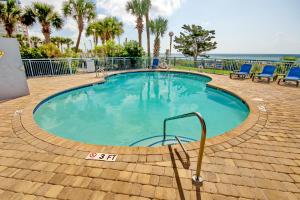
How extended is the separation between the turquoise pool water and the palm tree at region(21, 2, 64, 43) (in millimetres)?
12260

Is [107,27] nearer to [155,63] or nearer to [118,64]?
[118,64]

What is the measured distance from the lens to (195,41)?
30281mm

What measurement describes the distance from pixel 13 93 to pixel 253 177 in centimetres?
712

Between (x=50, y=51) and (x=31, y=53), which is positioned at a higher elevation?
(x=50, y=51)

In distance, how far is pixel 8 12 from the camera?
548 inches

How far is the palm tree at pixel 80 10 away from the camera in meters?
18.0

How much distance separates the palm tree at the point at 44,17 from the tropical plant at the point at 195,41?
2144cm

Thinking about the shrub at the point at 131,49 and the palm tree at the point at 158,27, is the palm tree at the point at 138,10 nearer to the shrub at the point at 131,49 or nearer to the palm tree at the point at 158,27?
the palm tree at the point at 158,27

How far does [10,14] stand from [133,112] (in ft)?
53.7

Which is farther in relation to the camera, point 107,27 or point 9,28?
point 107,27

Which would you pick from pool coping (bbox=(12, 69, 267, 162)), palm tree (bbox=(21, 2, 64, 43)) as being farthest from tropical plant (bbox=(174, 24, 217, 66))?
pool coping (bbox=(12, 69, 267, 162))

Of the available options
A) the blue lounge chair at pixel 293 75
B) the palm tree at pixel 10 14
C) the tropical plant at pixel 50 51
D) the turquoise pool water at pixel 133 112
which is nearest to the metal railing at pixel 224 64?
the blue lounge chair at pixel 293 75

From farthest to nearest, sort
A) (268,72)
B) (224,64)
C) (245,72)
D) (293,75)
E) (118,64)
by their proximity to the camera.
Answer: (118,64), (224,64), (245,72), (268,72), (293,75)

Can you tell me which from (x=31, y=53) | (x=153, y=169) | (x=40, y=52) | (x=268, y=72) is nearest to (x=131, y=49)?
(x=40, y=52)
